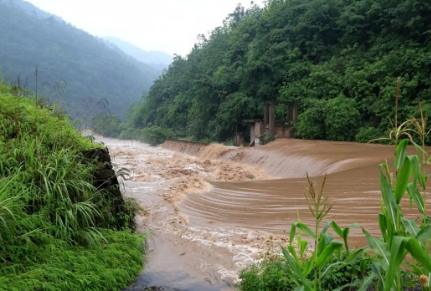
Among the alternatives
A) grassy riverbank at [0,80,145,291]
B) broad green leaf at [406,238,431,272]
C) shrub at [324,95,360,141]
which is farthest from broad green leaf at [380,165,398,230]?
shrub at [324,95,360,141]

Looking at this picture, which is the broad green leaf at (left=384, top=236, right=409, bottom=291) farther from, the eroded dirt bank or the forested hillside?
the forested hillside

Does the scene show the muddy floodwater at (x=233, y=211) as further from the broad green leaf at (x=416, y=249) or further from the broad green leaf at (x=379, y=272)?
the broad green leaf at (x=416, y=249)

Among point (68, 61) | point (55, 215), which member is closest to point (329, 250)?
point (55, 215)

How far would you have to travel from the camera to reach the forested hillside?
15641 millimetres

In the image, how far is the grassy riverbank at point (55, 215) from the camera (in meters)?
3.06

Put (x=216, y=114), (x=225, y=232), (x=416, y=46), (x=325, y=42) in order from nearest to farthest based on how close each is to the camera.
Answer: (x=225, y=232) < (x=416, y=46) < (x=325, y=42) < (x=216, y=114)

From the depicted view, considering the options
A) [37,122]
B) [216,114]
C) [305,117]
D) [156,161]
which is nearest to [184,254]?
[37,122]

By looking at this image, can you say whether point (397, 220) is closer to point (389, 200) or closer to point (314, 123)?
point (389, 200)

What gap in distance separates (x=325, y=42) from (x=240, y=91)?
6208 millimetres

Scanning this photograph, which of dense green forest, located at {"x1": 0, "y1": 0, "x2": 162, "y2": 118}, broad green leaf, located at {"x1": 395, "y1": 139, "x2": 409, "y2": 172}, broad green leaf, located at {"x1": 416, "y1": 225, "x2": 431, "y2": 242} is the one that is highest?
dense green forest, located at {"x1": 0, "y1": 0, "x2": 162, "y2": 118}

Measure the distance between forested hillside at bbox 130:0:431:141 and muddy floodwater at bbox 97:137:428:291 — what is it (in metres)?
3.29

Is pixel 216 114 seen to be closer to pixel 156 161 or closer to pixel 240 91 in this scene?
pixel 240 91

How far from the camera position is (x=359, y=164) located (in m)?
9.60

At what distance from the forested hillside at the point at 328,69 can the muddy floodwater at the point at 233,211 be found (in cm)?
329
